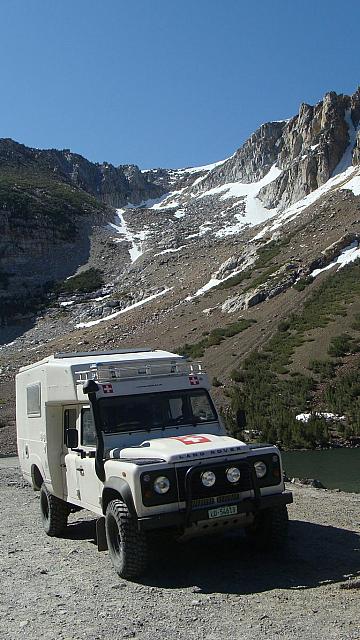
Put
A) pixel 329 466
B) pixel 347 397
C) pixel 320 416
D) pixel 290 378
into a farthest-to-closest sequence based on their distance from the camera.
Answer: pixel 290 378
pixel 347 397
pixel 320 416
pixel 329 466

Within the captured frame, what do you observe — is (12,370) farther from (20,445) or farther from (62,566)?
(62,566)

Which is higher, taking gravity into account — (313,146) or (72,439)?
(313,146)

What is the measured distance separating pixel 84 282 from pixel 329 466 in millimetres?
78722

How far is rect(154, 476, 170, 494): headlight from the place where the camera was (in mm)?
8023

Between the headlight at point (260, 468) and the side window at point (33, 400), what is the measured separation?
16.8 feet

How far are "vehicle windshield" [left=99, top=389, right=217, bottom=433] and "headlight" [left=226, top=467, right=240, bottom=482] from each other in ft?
5.79

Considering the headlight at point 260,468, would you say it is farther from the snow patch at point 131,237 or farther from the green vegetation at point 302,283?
the snow patch at point 131,237

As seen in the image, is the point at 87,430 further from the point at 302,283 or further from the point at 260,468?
the point at 302,283

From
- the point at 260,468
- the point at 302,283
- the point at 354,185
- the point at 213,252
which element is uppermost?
the point at 354,185

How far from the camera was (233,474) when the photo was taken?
828cm

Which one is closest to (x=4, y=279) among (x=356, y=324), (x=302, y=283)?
(x=302, y=283)

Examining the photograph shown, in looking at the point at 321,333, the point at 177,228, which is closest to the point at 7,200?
the point at 177,228

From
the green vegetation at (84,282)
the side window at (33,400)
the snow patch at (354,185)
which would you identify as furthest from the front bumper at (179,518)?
the green vegetation at (84,282)

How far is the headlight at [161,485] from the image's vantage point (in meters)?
8.02
